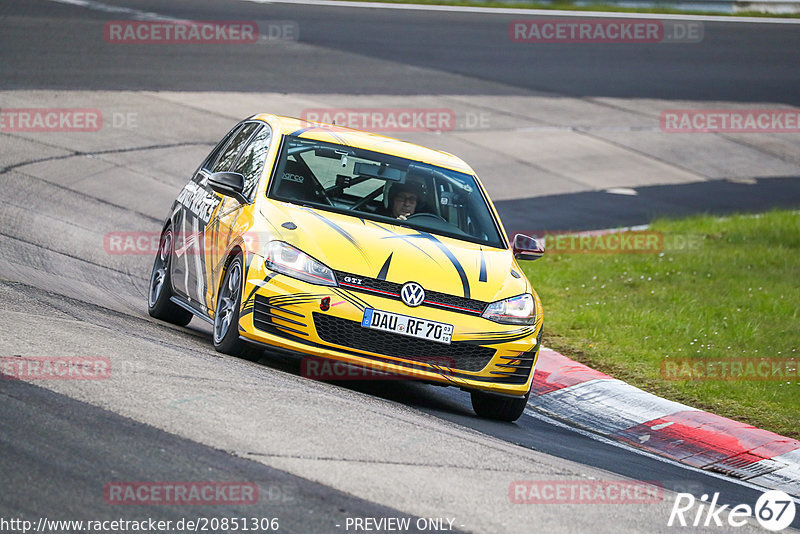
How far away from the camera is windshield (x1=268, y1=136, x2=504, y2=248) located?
8461mm

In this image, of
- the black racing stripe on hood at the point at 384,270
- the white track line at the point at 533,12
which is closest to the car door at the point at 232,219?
the black racing stripe on hood at the point at 384,270

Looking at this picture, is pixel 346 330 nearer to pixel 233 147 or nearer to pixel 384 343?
pixel 384 343

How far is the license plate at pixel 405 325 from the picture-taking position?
7.40 meters

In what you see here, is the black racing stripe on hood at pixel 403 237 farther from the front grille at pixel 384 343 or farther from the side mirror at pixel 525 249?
the side mirror at pixel 525 249

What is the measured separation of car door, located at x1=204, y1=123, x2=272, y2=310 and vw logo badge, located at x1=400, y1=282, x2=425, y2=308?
3.90 feet

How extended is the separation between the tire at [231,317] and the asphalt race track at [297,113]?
23 cm

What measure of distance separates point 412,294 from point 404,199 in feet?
4.46

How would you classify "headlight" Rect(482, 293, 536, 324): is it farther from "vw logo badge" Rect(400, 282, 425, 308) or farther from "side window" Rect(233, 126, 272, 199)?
"side window" Rect(233, 126, 272, 199)

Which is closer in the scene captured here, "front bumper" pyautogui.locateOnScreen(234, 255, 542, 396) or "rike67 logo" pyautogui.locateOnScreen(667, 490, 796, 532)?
"rike67 logo" pyautogui.locateOnScreen(667, 490, 796, 532)

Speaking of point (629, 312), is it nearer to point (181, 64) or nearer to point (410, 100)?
point (410, 100)

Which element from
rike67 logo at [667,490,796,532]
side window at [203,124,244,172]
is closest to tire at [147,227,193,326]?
side window at [203,124,244,172]

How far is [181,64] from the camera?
2234cm

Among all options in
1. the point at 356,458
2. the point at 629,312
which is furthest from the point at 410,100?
the point at 356,458

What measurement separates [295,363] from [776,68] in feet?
81.0
